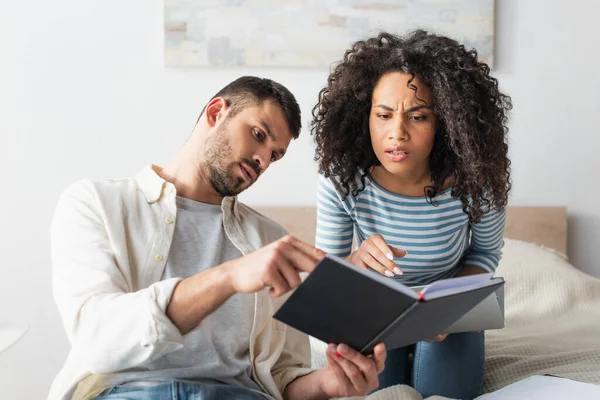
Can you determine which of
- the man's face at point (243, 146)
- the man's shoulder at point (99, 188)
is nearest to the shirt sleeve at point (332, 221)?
the man's face at point (243, 146)

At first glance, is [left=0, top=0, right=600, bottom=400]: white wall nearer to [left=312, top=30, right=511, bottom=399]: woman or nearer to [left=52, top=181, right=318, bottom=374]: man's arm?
[left=312, top=30, right=511, bottom=399]: woman

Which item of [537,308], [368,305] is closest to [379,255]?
[368,305]

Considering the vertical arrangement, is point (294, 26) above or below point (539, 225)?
above

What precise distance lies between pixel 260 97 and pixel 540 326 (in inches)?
43.6

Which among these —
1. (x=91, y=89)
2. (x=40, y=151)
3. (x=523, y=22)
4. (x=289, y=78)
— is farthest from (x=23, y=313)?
(x=523, y=22)

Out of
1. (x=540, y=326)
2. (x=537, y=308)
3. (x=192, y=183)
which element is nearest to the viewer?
(x=192, y=183)

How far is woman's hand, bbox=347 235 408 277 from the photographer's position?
126 cm

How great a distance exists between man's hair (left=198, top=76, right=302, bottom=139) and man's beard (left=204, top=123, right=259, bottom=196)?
0.06m

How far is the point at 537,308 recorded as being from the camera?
2143mm

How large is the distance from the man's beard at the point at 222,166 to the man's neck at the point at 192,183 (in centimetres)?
2

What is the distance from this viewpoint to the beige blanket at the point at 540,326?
1597 millimetres

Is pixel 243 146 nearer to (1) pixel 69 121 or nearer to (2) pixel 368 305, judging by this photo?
(2) pixel 368 305

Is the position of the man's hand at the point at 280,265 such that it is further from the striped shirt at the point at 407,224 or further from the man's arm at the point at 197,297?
the striped shirt at the point at 407,224

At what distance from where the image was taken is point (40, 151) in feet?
8.19
